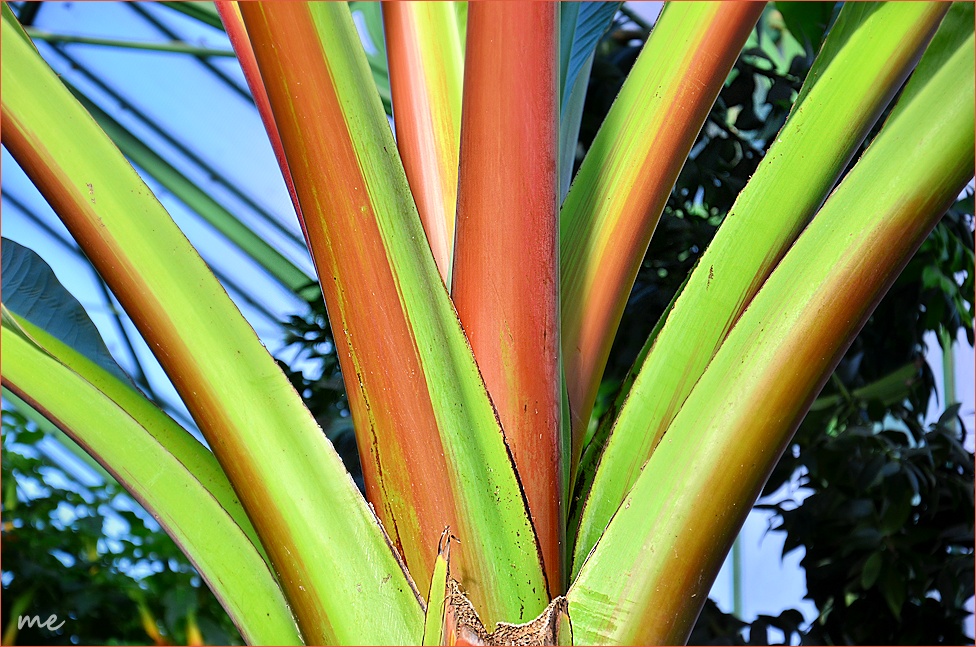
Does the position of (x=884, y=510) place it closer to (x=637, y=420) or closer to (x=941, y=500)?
(x=941, y=500)

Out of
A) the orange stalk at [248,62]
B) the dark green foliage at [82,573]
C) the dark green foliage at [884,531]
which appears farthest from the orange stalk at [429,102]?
the dark green foliage at [82,573]

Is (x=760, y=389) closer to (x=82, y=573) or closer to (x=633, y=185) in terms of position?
(x=633, y=185)

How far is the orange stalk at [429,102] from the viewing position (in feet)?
1.42

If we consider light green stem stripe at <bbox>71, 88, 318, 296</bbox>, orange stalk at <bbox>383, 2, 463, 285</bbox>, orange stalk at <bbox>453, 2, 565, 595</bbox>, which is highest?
light green stem stripe at <bbox>71, 88, 318, 296</bbox>

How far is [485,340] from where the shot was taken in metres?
0.34

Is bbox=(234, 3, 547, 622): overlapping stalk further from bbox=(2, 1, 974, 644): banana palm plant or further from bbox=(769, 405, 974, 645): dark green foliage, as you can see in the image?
bbox=(769, 405, 974, 645): dark green foliage

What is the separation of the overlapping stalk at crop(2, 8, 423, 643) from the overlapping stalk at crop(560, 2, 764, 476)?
0.13 meters

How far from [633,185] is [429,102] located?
0.14 metres

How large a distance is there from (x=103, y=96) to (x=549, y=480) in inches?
96.5

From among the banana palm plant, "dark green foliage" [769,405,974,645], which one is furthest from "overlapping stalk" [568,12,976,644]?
"dark green foliage" [769,405,974,645]

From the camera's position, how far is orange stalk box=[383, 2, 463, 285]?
43 cm

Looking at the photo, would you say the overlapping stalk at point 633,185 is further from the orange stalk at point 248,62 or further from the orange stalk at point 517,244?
the orange stalk at point 248,62

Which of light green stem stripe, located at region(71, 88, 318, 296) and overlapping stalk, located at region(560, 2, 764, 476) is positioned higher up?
light green stem stripe, located at region(71, 88, 318, 296)

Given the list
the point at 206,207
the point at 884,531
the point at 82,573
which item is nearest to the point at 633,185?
the point at 884,531
